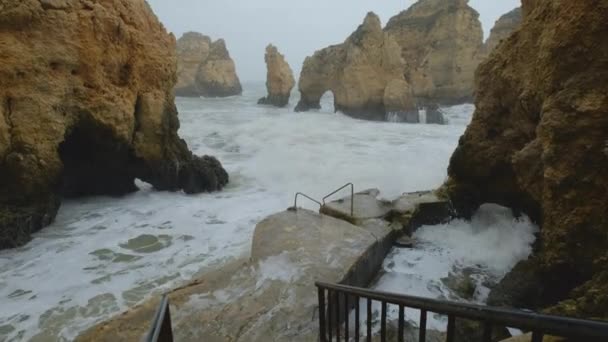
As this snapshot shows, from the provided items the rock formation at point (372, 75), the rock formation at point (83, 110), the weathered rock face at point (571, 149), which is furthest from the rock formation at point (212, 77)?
the weathered rock face at point (571, 149)

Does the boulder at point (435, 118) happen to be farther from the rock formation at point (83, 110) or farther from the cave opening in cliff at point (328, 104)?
the rock formation at point (83, 110)

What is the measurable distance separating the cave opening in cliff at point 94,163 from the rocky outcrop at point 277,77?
35846mm

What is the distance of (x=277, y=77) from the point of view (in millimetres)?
45688

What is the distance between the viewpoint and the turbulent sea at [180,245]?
536cm

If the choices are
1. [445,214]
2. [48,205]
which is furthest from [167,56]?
[445,214]

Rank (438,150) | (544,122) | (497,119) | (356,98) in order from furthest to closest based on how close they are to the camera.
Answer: (356,98), (438,150), (497,119), (544,122)

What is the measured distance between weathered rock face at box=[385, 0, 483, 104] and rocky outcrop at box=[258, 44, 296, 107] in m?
13.3

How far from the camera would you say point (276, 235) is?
19.0ft

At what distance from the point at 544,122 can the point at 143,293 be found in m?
5.88

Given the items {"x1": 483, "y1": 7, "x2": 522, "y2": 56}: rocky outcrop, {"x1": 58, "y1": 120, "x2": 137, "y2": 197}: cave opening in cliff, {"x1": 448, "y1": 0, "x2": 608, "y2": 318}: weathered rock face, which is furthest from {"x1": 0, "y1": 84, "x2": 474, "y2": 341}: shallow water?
{"x1": 483, "y1": 7, "x2": 522, "y2": 56}: rocky outcrop

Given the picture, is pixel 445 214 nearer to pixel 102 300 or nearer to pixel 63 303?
pixel 102 300

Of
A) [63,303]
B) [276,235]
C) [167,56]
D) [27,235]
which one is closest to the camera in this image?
[63,303]

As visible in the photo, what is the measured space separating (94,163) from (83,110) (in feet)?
6.94

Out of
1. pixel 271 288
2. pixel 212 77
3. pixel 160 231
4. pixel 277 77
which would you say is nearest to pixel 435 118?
pixel 277 77
